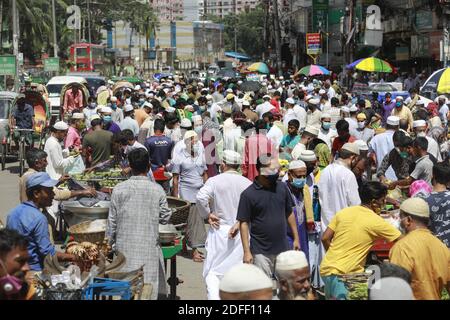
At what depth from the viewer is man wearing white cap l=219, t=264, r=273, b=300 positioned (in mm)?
4801

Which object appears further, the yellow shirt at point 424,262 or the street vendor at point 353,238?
the street vendor at point 353,238

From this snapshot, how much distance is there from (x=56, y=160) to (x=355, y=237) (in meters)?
6.63

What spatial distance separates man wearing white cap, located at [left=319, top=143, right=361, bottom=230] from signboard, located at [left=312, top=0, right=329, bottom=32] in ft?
163

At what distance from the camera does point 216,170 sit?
13.8 m

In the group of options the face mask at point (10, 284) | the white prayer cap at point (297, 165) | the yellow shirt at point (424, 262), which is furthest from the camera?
the white prayer cap at point (297, 165)

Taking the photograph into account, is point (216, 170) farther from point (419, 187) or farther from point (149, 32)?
point (149, 32)

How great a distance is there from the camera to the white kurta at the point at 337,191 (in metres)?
8.98

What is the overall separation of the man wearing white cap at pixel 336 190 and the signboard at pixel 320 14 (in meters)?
49.5

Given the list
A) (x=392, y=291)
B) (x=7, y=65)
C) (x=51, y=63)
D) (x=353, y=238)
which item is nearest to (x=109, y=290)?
(x=353, y=238)

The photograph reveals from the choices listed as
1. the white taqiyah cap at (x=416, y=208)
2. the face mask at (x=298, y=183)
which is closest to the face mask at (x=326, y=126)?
the face mask at (x=298, y=183)

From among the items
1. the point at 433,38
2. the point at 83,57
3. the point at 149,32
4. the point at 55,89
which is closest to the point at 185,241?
the point at 55,89

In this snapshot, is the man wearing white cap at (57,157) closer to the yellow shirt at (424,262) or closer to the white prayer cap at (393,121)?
the white prayer cap at (393,121)

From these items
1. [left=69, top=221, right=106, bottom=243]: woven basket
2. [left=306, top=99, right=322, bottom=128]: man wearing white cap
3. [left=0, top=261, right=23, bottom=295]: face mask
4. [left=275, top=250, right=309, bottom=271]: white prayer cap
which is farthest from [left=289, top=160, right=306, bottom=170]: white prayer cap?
[left=306, top=99, right=322, bottom=128]: man wearing white cap
